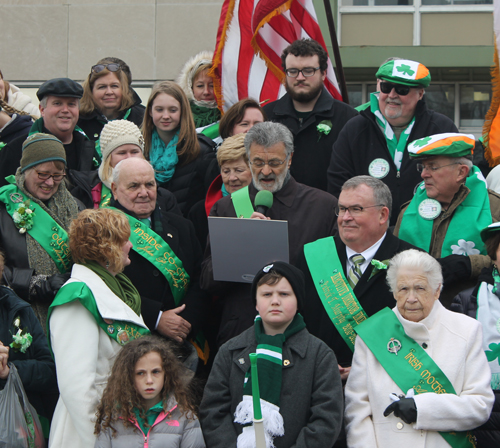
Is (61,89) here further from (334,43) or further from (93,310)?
(334,43)

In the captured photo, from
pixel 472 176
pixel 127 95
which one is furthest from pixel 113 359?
pixel 127 95

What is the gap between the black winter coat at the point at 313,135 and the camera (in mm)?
6355

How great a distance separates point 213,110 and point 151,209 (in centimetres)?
261

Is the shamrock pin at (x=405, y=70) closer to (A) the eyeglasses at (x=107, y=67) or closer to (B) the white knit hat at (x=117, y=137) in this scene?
(B) the white knit hat at (x=117, y=137)

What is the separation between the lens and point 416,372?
4.22 metres

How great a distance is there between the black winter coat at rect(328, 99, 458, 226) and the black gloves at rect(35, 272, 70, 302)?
6.99 ft

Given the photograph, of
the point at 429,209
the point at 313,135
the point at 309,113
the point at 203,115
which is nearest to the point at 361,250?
the point at 429,209

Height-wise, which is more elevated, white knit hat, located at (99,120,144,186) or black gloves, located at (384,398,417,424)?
white knit hat, located at (99,120,144,186)

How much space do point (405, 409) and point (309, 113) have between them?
9.95 feet

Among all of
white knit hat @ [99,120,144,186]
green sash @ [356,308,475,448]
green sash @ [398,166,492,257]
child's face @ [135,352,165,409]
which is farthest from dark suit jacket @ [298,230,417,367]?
white knit hat @ [99,120,144,186]

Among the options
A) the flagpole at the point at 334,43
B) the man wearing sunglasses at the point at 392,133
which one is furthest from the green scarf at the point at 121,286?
the flagpole at the point at 334,43

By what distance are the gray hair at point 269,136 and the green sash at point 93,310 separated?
148 cm

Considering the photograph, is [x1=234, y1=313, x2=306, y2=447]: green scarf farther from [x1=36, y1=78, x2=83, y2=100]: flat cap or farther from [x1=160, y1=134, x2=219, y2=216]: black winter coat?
[x1=36, y1=78, x2=83, y2=100]: flat cap

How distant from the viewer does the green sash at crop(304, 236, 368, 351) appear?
4.62 m
